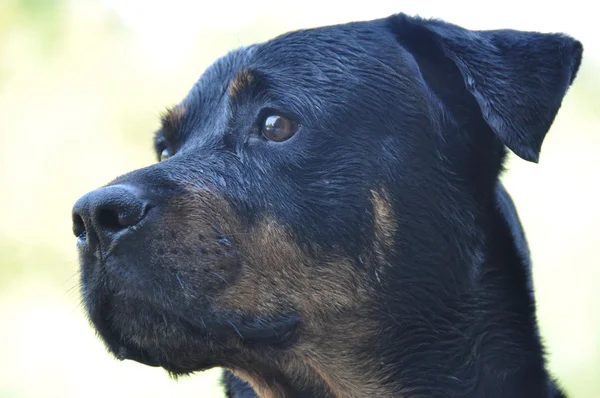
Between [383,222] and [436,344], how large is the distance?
52 centimetres

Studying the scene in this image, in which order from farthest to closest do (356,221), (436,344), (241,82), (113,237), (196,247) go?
(241,82) → (436,344) → (356,221) → (196,247) → (113,237)

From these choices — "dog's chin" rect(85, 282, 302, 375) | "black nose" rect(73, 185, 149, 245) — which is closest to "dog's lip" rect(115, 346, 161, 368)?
"dog's chin" rect(85, 282, 302, 375)

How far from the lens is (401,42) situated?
319 cm

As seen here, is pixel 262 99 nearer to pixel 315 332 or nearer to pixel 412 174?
pixel 412 174

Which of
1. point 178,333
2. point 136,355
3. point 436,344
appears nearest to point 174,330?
point 178,333

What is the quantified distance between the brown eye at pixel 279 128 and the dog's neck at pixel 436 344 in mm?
623

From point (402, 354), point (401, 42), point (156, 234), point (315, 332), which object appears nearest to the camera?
point (156, 234)

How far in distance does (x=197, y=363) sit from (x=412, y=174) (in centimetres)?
106

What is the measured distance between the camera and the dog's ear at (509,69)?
2820mm

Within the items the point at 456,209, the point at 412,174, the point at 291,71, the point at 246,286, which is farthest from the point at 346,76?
the point at 246,286

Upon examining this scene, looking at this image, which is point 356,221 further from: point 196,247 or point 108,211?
point 108,211

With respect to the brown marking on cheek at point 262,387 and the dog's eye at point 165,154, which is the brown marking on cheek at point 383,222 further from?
the dog's eye at point 165,154

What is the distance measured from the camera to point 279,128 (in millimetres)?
2969

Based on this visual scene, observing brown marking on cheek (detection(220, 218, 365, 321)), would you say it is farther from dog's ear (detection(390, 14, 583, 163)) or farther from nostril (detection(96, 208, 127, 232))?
dog's ear (detection(390, 14, 583, 163))
